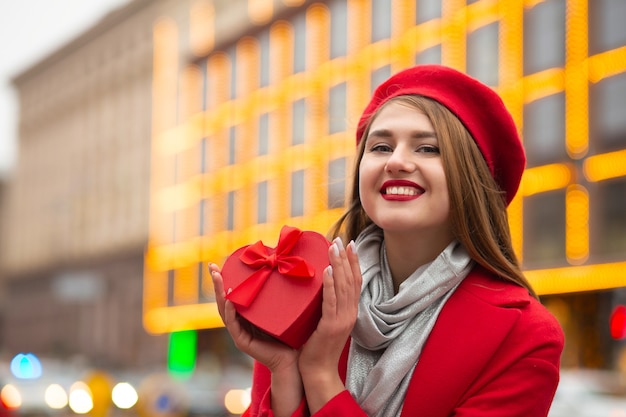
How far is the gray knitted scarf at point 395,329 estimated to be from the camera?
2.20 meters

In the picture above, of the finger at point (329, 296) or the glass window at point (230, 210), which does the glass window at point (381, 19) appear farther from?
the finger at point (329, 296)

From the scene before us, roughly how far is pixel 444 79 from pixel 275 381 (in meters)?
0.85

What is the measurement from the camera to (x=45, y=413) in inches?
587

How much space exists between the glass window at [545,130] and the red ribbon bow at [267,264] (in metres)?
23.7

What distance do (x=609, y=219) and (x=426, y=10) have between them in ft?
32.5

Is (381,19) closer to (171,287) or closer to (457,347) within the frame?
(171,287)

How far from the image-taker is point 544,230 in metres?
25.9

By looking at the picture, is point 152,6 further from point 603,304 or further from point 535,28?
point 603,304

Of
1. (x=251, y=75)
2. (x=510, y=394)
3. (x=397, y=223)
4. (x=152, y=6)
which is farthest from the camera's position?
(x=152, y=6)

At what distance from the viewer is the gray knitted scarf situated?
7.21ft

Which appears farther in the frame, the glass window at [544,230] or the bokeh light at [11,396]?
the glass window at [544,230]

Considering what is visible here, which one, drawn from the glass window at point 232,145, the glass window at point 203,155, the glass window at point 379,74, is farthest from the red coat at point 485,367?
the glass window at point 203,155

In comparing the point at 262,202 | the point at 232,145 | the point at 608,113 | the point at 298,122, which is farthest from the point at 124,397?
the point at 232,145

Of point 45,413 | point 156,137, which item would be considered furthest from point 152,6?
point 45,413
